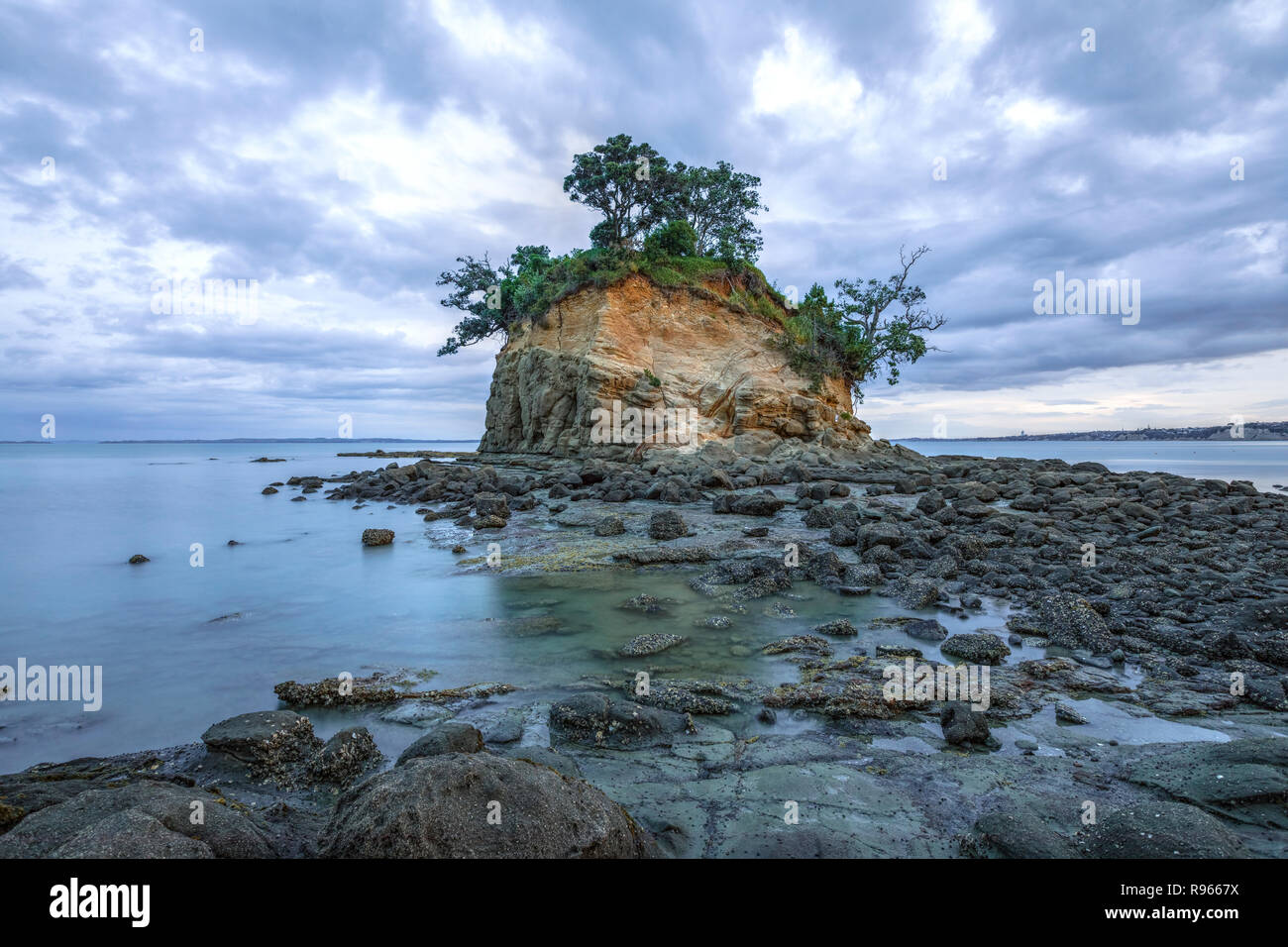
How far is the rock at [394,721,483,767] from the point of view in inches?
157

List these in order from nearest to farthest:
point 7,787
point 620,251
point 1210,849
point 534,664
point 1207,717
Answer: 1. point 1210,849
2. point 7,787
3. point 1207,717
4. point 534,664
5. point 620,251

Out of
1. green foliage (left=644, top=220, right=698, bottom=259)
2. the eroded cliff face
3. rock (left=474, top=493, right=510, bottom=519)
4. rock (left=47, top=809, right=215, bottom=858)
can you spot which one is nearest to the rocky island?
rock (left=47, top=809, right=215, bottom=858)

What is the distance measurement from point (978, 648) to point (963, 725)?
2092 mm

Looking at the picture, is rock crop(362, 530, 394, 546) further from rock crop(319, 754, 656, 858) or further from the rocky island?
rock crop(319, 754, 656, 858)

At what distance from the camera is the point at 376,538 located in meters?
14.9

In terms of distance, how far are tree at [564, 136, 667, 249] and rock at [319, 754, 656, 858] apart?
3680 centimetres

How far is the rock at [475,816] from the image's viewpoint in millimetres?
2531

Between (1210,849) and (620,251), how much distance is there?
36886 millimetres

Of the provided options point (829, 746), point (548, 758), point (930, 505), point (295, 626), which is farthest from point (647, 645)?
point (930, 505)

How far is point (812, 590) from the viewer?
29.9 feet

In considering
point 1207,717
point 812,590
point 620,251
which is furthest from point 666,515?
point 620,251

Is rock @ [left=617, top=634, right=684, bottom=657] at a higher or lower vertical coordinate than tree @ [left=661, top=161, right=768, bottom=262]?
lower

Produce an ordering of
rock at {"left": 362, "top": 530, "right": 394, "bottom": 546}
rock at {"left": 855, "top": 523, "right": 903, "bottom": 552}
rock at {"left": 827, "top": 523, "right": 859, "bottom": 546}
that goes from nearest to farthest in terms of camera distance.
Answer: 1. rock at {"left": 855, "top": 523, "right": 903, "bottom": 552}
2. rock at {"left": 827, "top": 523, "right": 859, "bottom": 546}
3. rock at {"left": 362, "top": 530, "right": 394, "bottom": 546}

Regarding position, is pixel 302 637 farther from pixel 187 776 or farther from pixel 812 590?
pixel 812 590
